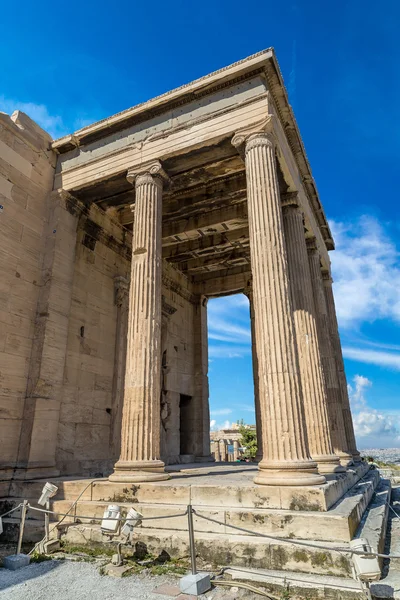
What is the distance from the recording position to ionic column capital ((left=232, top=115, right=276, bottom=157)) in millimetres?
11594

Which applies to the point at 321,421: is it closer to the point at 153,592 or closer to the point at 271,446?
the point at 271,446

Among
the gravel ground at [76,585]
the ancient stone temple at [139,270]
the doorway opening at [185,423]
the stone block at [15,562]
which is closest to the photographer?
the gravel ground at [76,585]

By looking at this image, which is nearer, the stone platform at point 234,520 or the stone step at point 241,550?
the stone step at point 241,550

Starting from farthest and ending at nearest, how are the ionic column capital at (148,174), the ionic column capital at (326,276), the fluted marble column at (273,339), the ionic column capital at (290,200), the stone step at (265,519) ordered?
the ionic column capital at (326,276), the ionic column capital at (290,200), the ionic column capital at (148,174), the fluted marble column at (273,339), the stone step at (265,519)

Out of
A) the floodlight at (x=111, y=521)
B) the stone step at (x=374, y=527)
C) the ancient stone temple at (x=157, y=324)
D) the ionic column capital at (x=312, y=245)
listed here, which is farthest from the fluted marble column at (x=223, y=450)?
Result: the floodlight at (x=111, y=521)

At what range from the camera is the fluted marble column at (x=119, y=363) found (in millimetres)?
15166

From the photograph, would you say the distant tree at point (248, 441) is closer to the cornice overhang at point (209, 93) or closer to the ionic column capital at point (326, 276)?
the ionic column capital at point (326, 276)

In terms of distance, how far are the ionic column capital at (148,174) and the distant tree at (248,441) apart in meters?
38.7

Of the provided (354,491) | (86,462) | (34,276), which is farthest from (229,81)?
(86,462)

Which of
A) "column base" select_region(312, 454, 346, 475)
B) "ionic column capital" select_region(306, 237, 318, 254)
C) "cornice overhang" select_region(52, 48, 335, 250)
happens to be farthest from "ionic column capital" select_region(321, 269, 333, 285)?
"column base" select_region(312, 454, 346, 475)

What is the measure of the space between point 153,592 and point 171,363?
48.9 ft

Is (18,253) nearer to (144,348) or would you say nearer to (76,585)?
Result: (144,348)

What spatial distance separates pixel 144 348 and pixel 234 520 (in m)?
5.14

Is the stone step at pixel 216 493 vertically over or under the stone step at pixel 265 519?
over
